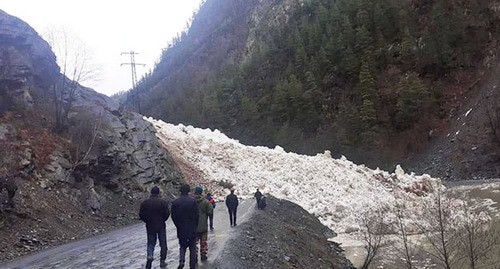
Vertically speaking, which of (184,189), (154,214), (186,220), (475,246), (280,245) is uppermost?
(184,189)

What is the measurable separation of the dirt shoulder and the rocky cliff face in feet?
29.4

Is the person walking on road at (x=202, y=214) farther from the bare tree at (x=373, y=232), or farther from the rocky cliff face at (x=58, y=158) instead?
the rocky cliff face at (x=58, y=158)

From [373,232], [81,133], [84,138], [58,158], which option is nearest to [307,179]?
[373,232]

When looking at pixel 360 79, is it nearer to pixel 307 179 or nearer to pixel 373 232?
pixel 307 179

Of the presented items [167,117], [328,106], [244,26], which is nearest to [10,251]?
[328,106]

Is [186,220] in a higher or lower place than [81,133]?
lower

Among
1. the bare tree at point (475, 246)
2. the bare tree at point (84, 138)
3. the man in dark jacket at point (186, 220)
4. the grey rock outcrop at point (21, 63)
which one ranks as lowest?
the bare tree at point (475, 246)

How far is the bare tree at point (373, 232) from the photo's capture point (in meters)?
18.2

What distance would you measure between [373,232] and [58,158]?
56.6ft

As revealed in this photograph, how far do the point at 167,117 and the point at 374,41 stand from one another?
61.3m

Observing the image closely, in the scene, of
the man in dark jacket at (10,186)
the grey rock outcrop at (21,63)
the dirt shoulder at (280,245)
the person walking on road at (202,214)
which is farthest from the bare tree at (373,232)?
the grey rock outcrop at (21,63)

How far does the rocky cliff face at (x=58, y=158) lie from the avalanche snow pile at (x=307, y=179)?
5049mm

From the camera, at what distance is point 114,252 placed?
1563 cm

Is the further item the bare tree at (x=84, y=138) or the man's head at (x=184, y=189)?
the bare tree at (x=84, y=138)
